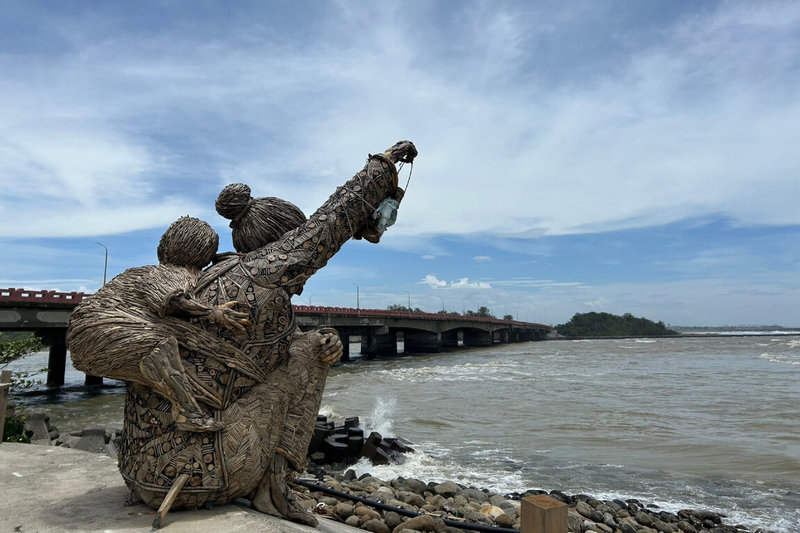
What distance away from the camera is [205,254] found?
12.0 feet

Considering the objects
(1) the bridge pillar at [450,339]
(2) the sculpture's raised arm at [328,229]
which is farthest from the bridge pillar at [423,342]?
(2) the sculpture's raised arm at [328,229]

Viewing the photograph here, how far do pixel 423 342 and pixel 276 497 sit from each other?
53.2m

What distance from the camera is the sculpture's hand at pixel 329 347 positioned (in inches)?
140

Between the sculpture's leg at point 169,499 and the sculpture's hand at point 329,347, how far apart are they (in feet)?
3.62

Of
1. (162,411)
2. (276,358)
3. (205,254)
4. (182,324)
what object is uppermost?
(205,254)

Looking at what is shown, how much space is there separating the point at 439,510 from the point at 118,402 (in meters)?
16.0

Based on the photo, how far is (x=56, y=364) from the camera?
2472 cm

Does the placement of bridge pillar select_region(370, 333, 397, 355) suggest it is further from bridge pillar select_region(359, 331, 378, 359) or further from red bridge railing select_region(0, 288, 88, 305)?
red bridge railing select_region(0, 288, 88, 305)

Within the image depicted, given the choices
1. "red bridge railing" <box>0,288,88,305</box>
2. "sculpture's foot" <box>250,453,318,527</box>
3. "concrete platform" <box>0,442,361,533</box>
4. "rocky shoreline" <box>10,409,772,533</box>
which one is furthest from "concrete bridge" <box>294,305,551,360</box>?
"sculpture's foot" <box>250,453,318,527</box>

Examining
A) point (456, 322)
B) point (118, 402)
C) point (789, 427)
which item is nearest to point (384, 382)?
point (118, 402)

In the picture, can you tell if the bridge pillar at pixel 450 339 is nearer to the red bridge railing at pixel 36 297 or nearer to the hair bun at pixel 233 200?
the red bridge railing at pixel 36 297

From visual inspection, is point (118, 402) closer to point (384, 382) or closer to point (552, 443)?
point (384, 382)

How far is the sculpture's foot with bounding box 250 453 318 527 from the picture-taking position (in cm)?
333

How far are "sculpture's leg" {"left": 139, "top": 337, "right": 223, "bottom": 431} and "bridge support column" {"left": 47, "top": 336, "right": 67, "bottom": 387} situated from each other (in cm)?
2623
